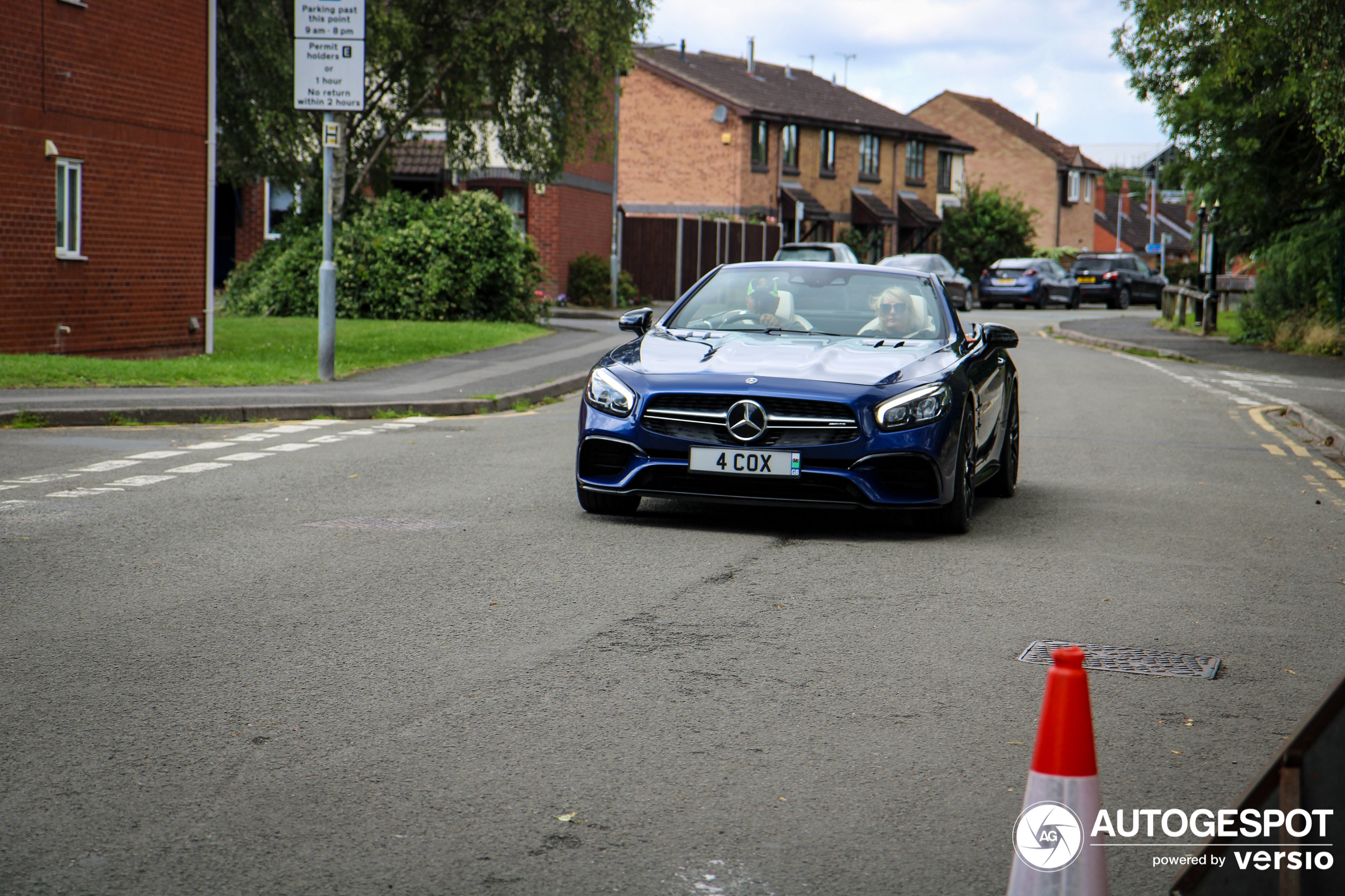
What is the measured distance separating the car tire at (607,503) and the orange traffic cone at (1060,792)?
5487 millimetres

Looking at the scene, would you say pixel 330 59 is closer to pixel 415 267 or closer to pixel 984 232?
pixel 415 267

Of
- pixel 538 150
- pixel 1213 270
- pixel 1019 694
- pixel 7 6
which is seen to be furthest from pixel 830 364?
pixel 1213 270

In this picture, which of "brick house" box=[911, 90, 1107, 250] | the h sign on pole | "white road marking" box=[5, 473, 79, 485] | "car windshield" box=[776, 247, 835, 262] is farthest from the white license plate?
"brick house" box=[911, 90, 1107, 250]

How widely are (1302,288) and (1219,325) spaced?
27.6 ft

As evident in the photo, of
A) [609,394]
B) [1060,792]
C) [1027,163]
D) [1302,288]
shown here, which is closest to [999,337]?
[609,394]

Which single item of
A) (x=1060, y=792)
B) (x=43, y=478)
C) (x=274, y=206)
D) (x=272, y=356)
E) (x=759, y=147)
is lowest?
(x=43, y=478)

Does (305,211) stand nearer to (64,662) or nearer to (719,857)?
(64,662)

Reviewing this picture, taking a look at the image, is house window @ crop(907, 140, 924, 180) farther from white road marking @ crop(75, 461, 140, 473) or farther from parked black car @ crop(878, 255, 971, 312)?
white road marking @ crop(75, 461, 140, 473)

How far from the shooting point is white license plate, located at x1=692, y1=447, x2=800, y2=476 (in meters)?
7.95

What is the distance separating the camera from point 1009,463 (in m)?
9.99

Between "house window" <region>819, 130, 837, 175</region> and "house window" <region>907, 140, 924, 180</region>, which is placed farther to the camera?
"house window" <region>907, 140, 924, 180</region>

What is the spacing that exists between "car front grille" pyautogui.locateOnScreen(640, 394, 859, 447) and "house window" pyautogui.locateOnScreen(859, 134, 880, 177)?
53.6m

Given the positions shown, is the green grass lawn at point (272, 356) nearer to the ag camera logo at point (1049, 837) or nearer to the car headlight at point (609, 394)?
the car headlight at point (609, 394)

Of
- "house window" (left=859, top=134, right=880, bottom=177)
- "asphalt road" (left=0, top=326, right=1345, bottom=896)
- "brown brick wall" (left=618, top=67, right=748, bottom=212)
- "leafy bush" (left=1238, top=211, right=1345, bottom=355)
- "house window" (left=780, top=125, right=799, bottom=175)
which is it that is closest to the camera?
"asphalt road" (left=0, top=326, right=1345, bottom=896)
